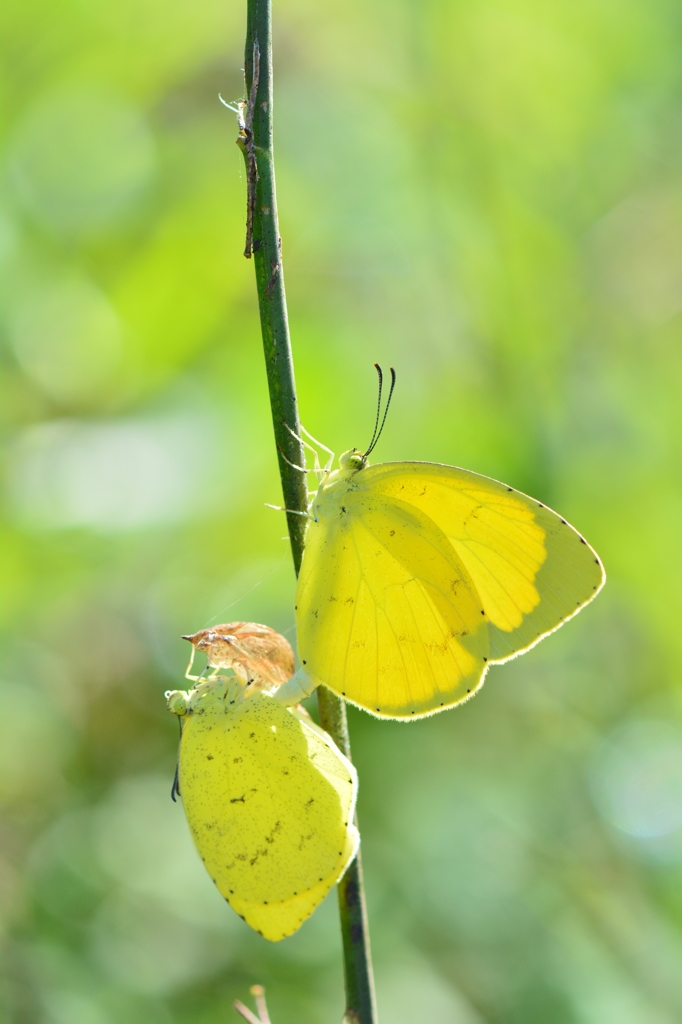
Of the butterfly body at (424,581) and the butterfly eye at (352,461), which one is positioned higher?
the butterfly eye at (352,461)

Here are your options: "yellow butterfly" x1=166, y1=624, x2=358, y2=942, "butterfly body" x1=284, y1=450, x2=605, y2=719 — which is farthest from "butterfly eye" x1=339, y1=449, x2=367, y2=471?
"yellow butterfly" x1=166, y1=624, x2=358, y2=942

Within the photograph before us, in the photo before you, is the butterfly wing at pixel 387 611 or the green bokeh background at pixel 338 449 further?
the green bokeh background at pixel 338 449

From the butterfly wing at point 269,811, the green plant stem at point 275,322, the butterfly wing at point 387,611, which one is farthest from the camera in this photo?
the butterfly wing at point 387,611

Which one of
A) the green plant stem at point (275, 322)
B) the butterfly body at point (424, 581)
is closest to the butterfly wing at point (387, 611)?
the butterfly body at point (424, 581)

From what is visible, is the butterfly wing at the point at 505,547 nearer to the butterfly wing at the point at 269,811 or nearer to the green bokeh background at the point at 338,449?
the butterfly wing at the point at 269,811

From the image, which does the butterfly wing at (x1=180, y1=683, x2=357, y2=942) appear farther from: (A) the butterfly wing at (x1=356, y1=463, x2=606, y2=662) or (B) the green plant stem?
(A) the butterfly wing at (x1=356, y1=463, x2=606, y2=662)

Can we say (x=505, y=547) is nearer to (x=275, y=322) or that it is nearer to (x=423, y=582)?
(x=423, y=582)

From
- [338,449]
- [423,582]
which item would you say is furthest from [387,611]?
[338,449]

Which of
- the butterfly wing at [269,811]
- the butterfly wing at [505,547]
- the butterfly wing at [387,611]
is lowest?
the butterfly wing at [269,811]
